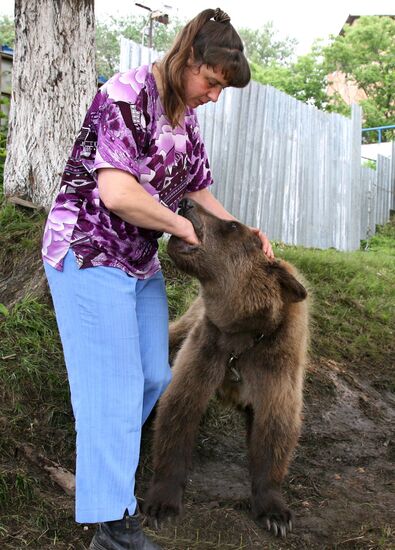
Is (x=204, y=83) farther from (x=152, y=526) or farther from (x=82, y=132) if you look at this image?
(x=152, y=526)

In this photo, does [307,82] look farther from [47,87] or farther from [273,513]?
[273,513]

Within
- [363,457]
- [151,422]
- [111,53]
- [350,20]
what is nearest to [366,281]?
[363,457]

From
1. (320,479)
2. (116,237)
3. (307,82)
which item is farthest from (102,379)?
(307,82)

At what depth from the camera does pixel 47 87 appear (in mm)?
5602

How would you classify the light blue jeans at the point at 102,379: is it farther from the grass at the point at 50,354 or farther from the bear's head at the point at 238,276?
Answer: the bear's head at the point at 238,276

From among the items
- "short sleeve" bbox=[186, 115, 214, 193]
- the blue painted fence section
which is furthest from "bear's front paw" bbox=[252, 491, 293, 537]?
the blue painted fence section

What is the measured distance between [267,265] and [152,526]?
5.12 ft

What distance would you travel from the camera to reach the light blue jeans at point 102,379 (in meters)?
2.88

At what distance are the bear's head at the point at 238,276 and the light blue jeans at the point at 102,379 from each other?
743mm

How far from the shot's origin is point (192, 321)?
4691 mm

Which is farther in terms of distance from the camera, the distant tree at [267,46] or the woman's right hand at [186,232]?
the distant tree at [267,46]

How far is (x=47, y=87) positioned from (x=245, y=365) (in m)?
3.07

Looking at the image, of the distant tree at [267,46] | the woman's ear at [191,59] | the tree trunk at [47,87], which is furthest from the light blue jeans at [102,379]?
the distant tree at [267,46]

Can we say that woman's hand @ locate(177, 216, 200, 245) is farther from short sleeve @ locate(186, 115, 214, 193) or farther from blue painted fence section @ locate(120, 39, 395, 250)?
blue painted fence section @ locate(120, 39, 395, 250)
